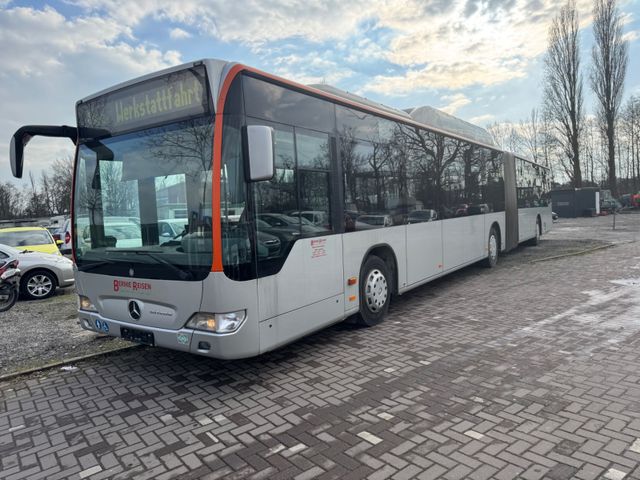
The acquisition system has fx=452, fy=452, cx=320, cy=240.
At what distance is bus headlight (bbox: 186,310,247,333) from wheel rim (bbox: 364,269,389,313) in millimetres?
2566

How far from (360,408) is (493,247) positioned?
356 inches

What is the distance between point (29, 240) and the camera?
Result: 40.9 ft

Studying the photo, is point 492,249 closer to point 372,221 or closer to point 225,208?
point 372,221

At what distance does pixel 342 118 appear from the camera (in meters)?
6.01

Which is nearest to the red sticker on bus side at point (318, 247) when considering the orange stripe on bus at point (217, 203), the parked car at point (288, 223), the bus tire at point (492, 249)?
the parked car at point (288, 223)

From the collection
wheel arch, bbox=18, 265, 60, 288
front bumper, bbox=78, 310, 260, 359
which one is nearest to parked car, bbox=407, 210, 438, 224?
front bumper, bbox=78, 310, 260, 359

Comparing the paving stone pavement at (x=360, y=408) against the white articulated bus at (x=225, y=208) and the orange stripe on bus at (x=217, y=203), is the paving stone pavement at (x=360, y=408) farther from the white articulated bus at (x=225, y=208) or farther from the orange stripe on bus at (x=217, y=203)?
the orange stripe on bus at (x=217, y=203)

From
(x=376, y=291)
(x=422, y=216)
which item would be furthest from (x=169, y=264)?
(x=422, y=216)

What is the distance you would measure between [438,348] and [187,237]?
3340 mm

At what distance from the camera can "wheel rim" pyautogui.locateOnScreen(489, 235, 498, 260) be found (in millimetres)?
11695

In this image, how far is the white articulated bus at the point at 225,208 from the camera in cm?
419

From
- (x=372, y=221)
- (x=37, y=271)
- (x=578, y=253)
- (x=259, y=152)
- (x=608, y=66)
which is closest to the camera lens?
(x=259, y=152)

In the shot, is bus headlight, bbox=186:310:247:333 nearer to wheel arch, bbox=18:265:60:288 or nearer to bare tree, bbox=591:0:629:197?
wheel arch, bbox=18:265:60:288

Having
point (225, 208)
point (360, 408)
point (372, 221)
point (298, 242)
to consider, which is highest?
point (225, 208)
